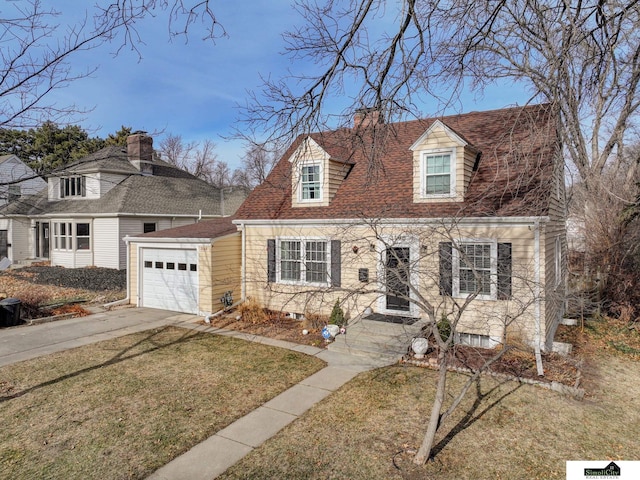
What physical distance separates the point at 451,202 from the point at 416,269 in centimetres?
198

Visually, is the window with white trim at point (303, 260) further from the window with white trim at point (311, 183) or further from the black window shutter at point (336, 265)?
the window with white trim at point (311, 183)

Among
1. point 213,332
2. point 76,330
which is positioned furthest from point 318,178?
point 76,330

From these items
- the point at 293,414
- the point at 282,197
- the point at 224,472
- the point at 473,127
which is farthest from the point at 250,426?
the point at 473,127

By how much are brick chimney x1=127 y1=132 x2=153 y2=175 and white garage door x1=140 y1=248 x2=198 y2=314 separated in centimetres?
1272

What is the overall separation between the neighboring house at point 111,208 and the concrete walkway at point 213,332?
358 inches

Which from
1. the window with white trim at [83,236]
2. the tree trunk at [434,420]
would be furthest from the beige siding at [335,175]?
the window with white trim at [83,236]

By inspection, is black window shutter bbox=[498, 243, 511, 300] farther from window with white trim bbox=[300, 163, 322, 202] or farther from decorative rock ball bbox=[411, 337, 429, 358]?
Result: window with white trim bbox=[300, 163, 322, 202]

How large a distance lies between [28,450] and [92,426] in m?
0.80

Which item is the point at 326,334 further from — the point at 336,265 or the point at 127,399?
the point at 127,399

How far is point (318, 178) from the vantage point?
13.0m

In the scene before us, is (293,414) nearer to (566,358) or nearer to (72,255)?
(566,358)

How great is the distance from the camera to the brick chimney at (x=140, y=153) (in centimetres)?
2522

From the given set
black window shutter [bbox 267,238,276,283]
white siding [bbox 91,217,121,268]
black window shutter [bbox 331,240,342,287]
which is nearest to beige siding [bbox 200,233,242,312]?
black window shutter [bbox 267,238,276,283]

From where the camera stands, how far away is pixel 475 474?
478 centimetres
